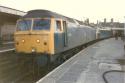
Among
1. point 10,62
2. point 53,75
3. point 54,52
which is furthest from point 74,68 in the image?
point 10,62

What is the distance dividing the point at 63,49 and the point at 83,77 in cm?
537

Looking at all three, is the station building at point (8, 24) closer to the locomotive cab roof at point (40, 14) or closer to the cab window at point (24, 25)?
the cab window at point (24, 25)

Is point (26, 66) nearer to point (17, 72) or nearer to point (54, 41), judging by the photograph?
point (17, 72)

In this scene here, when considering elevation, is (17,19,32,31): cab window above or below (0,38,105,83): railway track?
above

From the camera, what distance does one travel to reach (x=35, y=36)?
15891 mm

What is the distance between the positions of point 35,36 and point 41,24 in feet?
2.75

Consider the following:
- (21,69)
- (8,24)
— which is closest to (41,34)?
(21,69)

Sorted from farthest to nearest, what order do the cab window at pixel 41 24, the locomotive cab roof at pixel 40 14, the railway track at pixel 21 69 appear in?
the locomotive cab roof at pixel 40 14 < the cab window at pixel 41 24 < the railway track at pixel 21 69

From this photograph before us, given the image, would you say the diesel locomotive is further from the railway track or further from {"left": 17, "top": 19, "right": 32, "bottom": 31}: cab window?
the railway track

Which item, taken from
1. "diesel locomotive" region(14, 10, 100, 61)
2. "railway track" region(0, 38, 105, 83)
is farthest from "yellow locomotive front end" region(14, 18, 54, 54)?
"railway track" region(0, 38, 105, 83)

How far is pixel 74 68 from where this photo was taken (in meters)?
15.3

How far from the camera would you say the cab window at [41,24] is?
638 inches

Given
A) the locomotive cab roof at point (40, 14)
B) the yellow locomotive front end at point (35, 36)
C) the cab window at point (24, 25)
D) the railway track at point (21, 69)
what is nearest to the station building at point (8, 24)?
the railway track at point (21, 69)

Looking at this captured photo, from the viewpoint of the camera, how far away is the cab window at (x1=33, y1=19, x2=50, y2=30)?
1620cm
